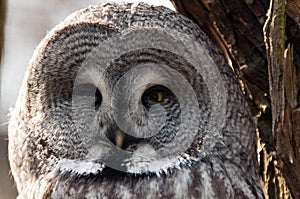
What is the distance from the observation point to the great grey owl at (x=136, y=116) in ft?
10.1

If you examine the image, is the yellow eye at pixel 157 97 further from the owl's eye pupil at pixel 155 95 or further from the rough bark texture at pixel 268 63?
the rough bark texture at pixel 268 63

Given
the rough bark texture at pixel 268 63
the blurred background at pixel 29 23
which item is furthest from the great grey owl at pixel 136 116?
the blurred background at pixel 29 23

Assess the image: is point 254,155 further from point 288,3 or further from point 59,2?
point 59,2

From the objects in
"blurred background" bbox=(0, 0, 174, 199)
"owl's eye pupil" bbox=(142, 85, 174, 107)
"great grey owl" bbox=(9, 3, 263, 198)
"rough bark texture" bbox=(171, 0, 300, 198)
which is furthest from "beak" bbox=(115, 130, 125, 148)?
"blurred background" bbox=(0, 0, 174, 199)

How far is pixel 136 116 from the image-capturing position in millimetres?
3102

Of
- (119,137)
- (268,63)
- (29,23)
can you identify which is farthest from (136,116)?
(29,23)

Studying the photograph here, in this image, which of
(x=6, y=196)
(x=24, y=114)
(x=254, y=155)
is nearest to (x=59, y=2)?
(x=6, y=196)

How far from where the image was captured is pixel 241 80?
3.45 m

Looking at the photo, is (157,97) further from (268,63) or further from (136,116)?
(268,63)

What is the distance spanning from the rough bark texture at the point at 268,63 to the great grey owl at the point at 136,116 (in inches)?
6.8

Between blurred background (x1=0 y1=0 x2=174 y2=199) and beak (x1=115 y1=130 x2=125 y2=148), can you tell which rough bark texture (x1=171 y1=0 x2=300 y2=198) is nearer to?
beak (x1=115 y1=130 x2=125 y2=148)

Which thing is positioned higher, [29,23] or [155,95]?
[29,23]

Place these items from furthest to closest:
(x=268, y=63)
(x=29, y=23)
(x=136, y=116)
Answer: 1. (x=29, y=23)
2. (x=136, y=116)
3. (x=268, y=63)

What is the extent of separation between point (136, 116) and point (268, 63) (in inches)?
21.3
